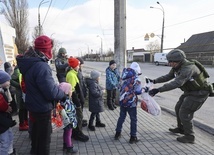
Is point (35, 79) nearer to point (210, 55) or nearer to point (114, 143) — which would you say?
point (114, 143)

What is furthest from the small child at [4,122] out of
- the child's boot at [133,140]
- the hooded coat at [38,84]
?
the child's boot at [133,140]

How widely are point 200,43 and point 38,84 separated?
50711mm

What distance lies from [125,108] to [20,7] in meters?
29.6

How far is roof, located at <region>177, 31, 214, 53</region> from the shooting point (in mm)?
43162

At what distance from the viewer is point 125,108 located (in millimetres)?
4695

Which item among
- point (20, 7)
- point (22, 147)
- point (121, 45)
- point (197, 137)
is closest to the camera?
point (22, 147)

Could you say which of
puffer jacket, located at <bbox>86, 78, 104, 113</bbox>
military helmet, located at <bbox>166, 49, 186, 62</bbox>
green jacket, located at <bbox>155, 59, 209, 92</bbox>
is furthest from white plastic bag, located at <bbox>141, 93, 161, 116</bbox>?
puffer jacket, located at <bbox>86, 78, 104, 113</bbox>

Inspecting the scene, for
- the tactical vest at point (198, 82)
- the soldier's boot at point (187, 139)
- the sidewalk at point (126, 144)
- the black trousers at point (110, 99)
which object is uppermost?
the tactical vest at point (198, 82)

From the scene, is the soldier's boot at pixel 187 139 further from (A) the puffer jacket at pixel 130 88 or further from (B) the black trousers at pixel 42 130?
(B) the black trousers at pixel 42 130

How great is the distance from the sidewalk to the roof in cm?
3985

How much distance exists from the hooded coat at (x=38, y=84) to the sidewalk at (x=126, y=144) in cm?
134

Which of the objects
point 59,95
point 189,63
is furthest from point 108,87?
point 59,95

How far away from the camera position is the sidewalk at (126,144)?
4.20m

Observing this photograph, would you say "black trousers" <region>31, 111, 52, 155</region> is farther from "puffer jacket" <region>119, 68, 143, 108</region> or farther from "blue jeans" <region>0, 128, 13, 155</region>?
"puffer jacket" <region>119, 68, 143, 108</region>
